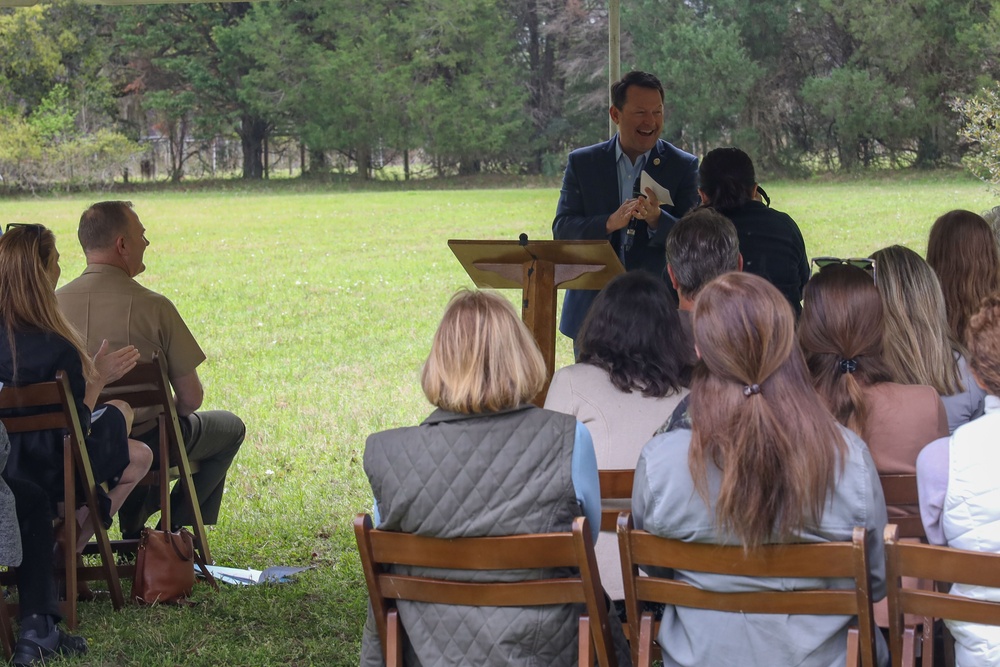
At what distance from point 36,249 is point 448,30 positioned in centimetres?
3497

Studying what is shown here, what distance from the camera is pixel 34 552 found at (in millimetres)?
3469

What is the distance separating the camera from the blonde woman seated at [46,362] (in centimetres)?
368

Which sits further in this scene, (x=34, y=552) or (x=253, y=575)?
(x=253, y=575)

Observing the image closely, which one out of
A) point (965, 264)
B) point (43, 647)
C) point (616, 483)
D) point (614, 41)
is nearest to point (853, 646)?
point (616, 483)

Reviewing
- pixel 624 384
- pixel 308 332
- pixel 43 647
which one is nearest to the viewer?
pixel 624 384

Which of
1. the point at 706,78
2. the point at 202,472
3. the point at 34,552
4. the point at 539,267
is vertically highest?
the point at 706,78

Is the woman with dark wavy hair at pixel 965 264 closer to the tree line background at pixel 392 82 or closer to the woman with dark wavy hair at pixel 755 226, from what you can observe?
the woman with dark wavy hair at pixel 755 226

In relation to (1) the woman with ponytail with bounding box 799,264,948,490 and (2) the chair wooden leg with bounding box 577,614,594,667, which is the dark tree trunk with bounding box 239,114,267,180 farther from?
(2) the chair wooden leg with bounding box 577,614,594,667

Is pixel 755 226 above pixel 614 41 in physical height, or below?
below

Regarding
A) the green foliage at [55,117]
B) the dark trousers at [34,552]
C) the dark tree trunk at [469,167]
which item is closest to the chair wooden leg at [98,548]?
the dark trousers at [34,552]

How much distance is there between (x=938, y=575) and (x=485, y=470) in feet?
2.89

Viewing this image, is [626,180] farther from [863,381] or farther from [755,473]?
[755,473]

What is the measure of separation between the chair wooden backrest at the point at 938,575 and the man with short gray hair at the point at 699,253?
1.38 metres

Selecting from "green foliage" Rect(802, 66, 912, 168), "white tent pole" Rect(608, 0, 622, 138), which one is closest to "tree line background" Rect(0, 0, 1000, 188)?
"green foliage" Rect(802, 66, 912, 168)
